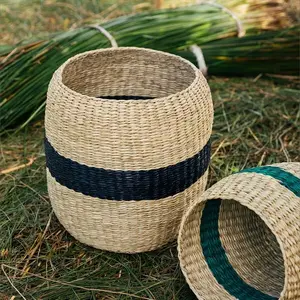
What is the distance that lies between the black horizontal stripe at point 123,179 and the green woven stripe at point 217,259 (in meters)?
0.13

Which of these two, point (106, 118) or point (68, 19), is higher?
point (106, 118)

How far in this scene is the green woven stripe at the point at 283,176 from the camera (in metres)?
1.72

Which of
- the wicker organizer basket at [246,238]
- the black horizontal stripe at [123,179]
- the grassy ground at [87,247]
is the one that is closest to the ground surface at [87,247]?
the grassy ground at [87,247]

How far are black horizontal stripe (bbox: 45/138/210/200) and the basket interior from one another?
40cm

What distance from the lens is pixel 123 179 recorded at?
72.3 inches

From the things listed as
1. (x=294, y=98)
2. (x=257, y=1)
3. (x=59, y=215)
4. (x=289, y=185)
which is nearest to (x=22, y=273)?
(x=59, y=215)

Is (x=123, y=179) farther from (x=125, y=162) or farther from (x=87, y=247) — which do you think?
(x=87, y=247)

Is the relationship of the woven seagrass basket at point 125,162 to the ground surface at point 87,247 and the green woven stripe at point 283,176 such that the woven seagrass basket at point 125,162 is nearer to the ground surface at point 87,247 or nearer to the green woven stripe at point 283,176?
the ground surface at point 87,247

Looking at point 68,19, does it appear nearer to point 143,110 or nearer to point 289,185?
point 143,110

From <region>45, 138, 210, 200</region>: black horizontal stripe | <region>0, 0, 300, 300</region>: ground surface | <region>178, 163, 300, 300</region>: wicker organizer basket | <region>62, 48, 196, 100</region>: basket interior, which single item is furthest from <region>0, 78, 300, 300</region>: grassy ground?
<region>62, 48, 196, 100</region>: basket interior

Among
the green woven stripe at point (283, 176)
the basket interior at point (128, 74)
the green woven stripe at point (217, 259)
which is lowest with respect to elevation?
the green woven stripe at point (217, 259)

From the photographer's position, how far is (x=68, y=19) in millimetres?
4172

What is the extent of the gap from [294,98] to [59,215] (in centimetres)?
150

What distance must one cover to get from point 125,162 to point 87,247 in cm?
44
